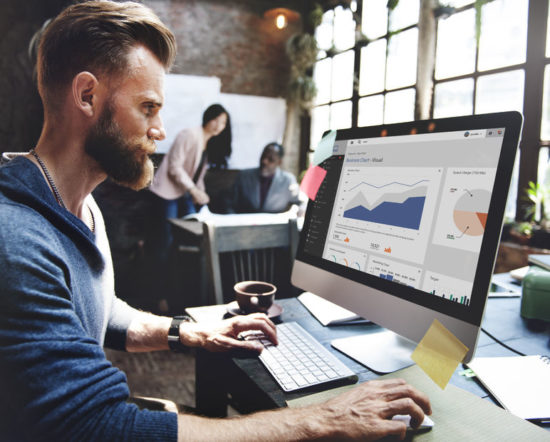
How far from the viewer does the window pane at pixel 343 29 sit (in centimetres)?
403

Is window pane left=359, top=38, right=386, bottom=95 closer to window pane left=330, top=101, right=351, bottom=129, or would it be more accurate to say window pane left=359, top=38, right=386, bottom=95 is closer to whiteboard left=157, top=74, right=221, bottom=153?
window pane left=330, top=101, right=351, bottom=129

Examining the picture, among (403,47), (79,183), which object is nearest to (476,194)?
(79,183)

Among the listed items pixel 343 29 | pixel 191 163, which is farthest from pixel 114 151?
pixel 343 29

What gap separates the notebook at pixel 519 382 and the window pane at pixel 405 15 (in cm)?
313

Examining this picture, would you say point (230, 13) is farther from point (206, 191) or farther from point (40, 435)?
point (40, 435)

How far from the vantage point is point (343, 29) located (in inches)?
165

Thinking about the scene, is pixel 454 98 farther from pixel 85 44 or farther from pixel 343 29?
pixel 85 44

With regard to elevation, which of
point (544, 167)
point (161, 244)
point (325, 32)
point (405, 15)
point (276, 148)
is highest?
point (325, 32)

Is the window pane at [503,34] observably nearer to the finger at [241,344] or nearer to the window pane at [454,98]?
Result: the window pane at [454,98]

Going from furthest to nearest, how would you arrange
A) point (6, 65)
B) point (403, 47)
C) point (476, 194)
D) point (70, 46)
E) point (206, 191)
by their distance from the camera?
1. point (206, 191)
2. point (6, 65)
3. point (403, 47)
4. point (70, 46)
5. point (476, 194)

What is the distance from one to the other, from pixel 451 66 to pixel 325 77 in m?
1.89

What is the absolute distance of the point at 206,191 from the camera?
4.57 metres

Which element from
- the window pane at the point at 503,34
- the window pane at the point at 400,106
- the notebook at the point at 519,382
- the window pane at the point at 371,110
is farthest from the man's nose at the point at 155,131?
the window pane at the point at 371,110

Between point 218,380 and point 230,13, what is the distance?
476 cm
